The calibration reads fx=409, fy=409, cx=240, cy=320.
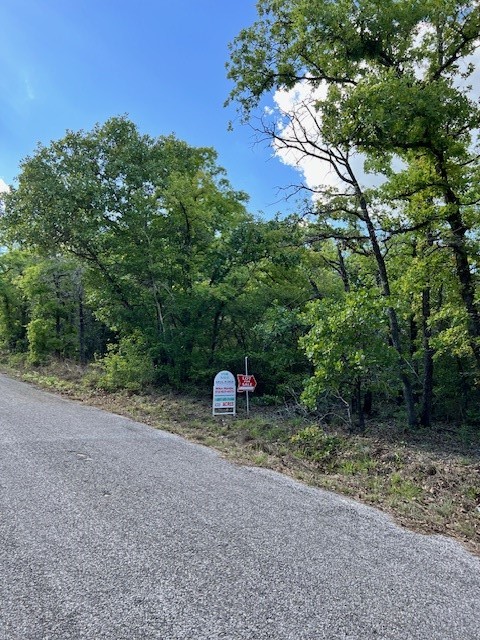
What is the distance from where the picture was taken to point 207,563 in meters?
2.92

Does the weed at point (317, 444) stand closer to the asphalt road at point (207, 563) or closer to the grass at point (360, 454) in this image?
the grass at point (360, 454)

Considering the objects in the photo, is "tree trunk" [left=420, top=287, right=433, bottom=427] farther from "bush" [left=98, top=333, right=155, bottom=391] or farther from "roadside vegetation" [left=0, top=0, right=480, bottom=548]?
"bush" [left=98, top=333, right=155, bottom=391]

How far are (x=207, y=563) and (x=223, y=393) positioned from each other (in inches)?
246

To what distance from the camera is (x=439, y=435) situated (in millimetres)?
9195

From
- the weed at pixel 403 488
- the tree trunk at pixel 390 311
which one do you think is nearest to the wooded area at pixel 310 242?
the tree trunk at pixel 390 311

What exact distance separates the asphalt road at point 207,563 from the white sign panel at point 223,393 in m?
4.02

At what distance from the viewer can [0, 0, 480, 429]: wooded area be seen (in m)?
7.18

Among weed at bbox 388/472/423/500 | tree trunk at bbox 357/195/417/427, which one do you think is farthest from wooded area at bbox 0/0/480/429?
weed at bbox 388/472/423/500

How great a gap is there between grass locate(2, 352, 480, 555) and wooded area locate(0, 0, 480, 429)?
2.74ft

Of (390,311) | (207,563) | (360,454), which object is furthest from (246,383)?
(207,563)

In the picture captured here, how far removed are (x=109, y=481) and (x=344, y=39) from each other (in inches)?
326

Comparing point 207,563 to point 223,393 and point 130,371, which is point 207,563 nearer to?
point 223,393

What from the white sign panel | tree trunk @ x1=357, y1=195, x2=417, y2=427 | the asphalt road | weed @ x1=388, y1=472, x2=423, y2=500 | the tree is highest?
the tree

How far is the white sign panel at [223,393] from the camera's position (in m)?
9.12
